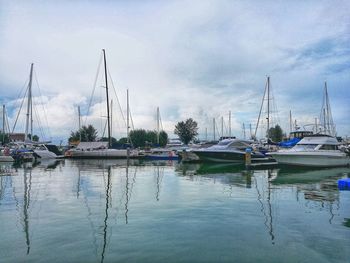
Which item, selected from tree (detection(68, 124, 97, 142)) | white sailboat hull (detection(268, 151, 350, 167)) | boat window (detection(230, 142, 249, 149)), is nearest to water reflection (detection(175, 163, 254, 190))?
white sailboat hull (detection(268, 151, 350, 167))

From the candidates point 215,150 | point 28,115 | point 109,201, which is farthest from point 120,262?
point 28,115

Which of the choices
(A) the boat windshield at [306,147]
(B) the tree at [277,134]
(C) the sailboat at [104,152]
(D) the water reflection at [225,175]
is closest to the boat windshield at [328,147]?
(A) the boat windshield at [306,147]

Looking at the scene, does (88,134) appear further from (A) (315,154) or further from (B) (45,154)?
(A) (315,154)

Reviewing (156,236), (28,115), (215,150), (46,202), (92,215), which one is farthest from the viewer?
(28,115)

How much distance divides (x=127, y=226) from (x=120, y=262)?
310cm

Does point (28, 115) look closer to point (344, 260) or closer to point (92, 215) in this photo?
point (92, 215)

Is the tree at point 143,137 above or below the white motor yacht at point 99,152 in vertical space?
above

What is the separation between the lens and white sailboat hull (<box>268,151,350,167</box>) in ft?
109

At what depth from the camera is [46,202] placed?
14.9 m

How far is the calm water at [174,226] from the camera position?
26.7 ft

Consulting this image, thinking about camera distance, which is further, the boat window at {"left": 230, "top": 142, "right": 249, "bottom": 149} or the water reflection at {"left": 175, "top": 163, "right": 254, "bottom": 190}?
the boat window at {"left": 230, "top": 142, "right": 249, "bottom": 149}

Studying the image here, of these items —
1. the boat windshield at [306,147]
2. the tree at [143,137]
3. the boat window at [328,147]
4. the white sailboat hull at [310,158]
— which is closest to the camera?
the white sailboat hull at [310,158]

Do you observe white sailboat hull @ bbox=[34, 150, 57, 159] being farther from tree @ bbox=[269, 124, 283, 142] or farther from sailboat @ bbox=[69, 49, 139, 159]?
tree @ bbox=[269, 124, 283, 142]

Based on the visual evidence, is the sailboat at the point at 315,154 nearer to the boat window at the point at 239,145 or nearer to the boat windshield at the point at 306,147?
the boat windshield at the point at 306,147
